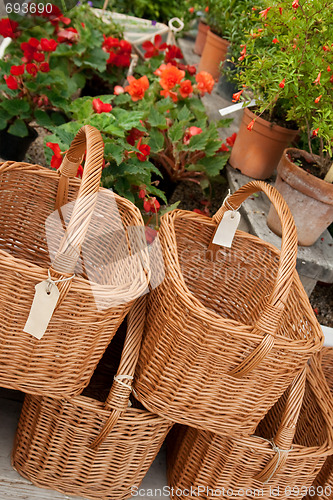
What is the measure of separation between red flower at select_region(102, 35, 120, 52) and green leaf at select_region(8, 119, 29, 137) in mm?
724

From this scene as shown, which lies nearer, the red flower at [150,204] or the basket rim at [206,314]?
the basket rim at [206,314]

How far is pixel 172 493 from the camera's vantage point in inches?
51.7

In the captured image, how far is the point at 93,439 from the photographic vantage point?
112cm

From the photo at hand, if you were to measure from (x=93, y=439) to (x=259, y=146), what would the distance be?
3.92 feet

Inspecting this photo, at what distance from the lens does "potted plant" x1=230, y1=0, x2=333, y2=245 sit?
4.07ft

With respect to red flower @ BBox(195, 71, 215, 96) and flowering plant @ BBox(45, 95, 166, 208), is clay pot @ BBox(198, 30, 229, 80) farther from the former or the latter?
flowering plant @ BBox(45, 95, 166, 208)

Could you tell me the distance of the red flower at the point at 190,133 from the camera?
1.77 meters

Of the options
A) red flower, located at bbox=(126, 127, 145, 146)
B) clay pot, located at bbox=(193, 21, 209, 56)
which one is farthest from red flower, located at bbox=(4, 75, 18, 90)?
clay pot, located at bbox=(193, 21, 209, 56)

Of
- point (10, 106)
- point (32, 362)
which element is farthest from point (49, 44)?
point (32, 362)

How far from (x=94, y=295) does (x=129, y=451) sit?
0.48 m

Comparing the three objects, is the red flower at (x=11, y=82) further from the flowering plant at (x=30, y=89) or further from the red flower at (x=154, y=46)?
the red flower at (x=154, y=46)

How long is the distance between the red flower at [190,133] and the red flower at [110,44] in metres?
0.73

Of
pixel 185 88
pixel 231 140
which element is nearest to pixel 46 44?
pixel 185 88

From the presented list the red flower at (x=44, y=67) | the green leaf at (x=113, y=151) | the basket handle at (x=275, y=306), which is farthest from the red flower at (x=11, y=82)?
the basket handle at (x=275, y=306)
